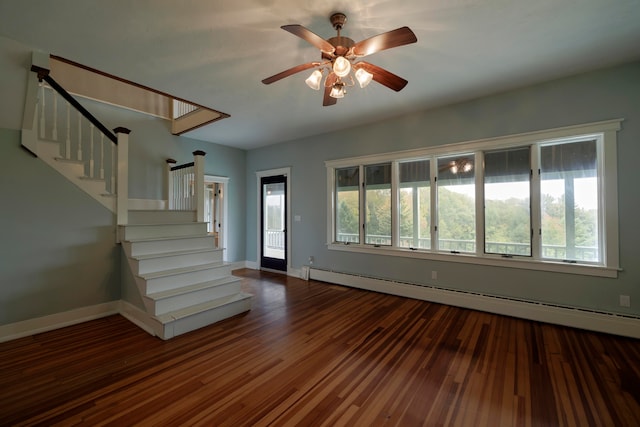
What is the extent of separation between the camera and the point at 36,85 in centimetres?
280

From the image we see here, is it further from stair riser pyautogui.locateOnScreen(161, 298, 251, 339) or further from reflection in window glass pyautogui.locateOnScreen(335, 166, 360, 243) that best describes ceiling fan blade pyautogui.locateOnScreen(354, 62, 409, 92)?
stair riser pyautogui.locateOnScreen(161, 298, 251, 339)

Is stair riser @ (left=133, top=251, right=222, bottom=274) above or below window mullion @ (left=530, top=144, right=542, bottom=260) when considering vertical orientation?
below

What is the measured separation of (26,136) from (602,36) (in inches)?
227

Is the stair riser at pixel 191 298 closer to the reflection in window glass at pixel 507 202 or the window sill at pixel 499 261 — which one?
the window sill at pixel 499 261

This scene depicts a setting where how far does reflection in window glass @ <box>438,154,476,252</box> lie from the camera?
384 centimetres

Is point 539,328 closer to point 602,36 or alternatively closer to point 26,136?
point 602,36

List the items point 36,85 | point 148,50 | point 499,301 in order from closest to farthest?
point 148,50 < point 36,85 < point 499,301

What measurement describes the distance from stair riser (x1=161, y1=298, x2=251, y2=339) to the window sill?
2.21 meters

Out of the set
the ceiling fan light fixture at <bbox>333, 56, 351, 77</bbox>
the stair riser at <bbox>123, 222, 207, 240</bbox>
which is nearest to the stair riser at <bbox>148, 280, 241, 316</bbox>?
the stair riser at <bbox>123, 222, 207, 240</bbox>

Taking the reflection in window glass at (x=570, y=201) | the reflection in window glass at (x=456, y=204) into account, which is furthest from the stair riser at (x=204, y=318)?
the reflection in window glass at (x=570, y=201)

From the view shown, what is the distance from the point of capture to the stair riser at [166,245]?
332cm

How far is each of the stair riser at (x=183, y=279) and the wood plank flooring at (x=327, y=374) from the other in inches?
20.3

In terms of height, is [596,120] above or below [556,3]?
below

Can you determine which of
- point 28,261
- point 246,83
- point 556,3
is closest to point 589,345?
point 556,3
